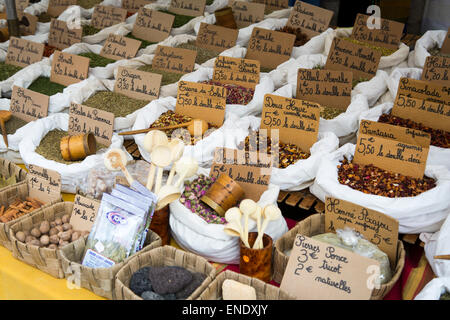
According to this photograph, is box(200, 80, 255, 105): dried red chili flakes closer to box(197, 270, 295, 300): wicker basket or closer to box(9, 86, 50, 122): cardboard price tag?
box(9, 86, 50, 122): cardboard price tag

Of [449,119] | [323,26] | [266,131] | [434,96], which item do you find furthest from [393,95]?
[323,26]

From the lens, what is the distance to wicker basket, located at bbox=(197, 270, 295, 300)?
1.28 metres

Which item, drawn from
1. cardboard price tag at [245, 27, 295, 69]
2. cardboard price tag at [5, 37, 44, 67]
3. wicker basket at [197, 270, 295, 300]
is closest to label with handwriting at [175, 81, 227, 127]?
cardboard price tag at [245, 27, 295, 69]

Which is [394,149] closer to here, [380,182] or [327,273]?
[380,182]

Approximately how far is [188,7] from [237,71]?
1201 millimetres

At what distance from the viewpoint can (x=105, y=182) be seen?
5.54ft

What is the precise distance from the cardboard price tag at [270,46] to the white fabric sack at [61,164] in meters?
1.06

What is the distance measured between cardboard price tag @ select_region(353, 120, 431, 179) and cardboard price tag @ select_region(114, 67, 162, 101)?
1.02 metres

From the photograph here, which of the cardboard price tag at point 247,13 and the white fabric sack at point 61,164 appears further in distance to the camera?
the cardboard price tag at point 247,13

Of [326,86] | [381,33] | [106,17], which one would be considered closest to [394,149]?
[326,86]

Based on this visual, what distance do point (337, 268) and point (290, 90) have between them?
3.87 ft

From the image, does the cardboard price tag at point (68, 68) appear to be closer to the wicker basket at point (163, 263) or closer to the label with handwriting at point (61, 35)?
the label with handwriting at point (61, 35)

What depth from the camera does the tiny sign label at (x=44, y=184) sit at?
5.66ft

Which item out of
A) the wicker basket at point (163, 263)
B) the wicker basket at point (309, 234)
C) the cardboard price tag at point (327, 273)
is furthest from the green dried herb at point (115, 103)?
the cardboard price tag at point (327, 273)
